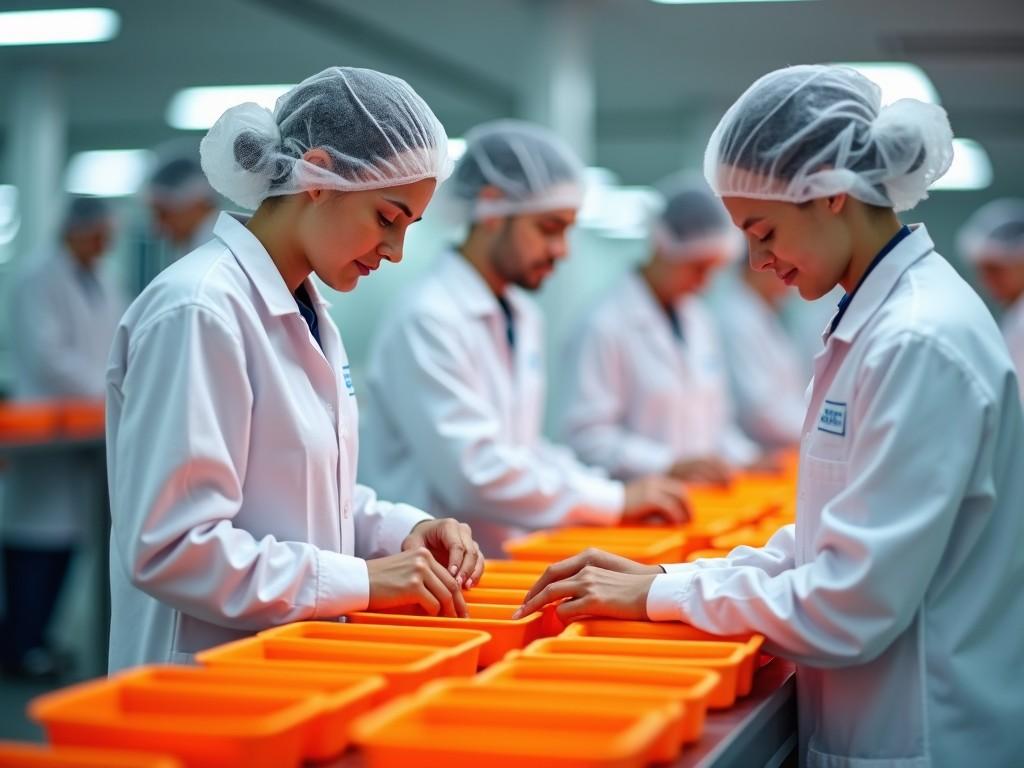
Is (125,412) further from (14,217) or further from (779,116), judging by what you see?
(14,217)

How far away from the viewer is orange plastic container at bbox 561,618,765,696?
1.52 m

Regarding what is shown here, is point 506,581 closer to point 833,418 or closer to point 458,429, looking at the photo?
point 833,418

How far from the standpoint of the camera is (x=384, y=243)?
186 cm

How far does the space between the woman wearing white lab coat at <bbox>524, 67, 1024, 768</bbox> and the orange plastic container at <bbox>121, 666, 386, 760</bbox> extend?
45 cm

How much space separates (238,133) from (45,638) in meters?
3.69

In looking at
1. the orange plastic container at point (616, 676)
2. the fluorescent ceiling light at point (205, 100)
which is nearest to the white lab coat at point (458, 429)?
the orange plastic container at point (616, 676)

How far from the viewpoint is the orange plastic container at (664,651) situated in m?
1.43

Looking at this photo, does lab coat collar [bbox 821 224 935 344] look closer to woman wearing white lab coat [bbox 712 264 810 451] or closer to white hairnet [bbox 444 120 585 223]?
white hairnet [bbox 444 120 585 223]

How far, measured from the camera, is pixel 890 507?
1.45 metres

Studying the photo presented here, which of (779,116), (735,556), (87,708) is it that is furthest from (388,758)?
(779,116)

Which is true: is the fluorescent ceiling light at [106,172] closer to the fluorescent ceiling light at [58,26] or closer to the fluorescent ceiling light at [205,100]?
the fluorescent ceiling light at [205,100]

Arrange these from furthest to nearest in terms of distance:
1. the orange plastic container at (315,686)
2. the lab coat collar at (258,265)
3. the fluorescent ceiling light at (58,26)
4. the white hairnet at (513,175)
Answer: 1. the fluorescent ceiling light at (58,26)
2. the white hairnet at (513,175)
3. the lab coat collar at (258,265)
4. the orange plastic container at (315,686)

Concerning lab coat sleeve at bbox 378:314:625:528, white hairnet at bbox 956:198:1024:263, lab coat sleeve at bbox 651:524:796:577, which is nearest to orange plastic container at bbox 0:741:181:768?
lab coat sleeve at bbox 651:524:796:577

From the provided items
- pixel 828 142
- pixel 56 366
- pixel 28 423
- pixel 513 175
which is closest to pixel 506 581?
pixel 828 142
